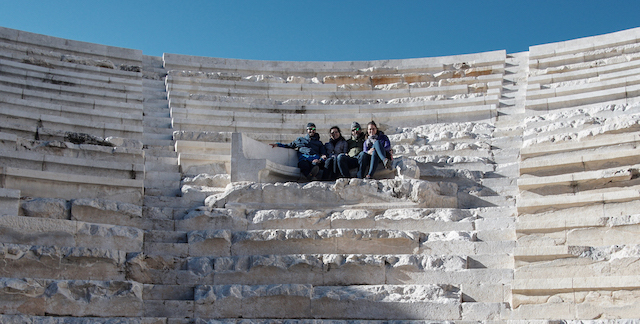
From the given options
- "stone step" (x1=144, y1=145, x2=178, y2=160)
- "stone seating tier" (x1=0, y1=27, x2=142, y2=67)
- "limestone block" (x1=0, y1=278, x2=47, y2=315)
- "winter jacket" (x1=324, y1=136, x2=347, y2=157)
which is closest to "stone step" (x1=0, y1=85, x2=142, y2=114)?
"stone step" (x1=144, y1=145, x2=178, y2=160)

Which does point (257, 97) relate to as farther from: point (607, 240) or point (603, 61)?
point (607, 240)

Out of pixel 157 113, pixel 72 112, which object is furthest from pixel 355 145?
pixel 72 112

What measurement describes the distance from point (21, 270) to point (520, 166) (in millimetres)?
5926

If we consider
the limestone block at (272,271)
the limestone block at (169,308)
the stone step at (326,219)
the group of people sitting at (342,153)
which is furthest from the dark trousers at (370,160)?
the limestone block at (169,308)

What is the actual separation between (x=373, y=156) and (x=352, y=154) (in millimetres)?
718

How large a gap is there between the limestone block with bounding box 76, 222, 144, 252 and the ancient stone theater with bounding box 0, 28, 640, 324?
0.6 inches

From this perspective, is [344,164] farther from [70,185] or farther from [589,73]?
[589,73]

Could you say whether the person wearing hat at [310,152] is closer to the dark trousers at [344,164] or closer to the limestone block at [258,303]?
the dark trousers at [344,164]

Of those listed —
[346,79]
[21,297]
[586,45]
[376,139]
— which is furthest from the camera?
[346,79]

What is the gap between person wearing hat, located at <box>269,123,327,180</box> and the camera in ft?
32.0

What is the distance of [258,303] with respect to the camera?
23.7 ft

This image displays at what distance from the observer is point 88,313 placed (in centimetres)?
701

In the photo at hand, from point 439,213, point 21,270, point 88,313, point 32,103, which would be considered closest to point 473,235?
point 439,213

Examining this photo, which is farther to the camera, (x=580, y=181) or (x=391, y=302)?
(x=580, y=181)
